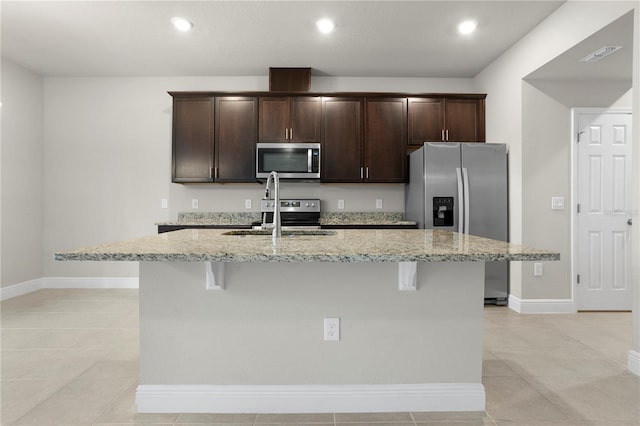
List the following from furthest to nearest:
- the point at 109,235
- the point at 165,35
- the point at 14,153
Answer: the point at 109,235
the point at 14,153
the point at 165,35

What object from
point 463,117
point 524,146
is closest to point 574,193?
point 524,146

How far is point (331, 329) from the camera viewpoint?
5.95 ft

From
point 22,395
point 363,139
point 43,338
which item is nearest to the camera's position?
point 22,395

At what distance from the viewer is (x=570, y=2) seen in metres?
2.87

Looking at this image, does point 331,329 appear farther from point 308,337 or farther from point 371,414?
point 371,414

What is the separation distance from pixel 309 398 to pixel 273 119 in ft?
10.4

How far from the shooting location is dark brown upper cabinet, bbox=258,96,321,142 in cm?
423

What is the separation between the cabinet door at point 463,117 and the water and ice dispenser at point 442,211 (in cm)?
89

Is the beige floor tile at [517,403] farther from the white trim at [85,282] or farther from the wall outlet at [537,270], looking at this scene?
the white trim at [85,282]

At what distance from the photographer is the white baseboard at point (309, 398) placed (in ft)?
5.90

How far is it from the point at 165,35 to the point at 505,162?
3642 millimetres

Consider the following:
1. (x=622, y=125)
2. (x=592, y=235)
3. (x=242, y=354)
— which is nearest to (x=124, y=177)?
(x=242, y=354)

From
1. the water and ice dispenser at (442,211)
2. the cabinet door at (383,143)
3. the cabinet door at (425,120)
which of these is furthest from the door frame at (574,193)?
the cabinet door at (383,143)

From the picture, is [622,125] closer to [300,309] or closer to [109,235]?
[300,309]
